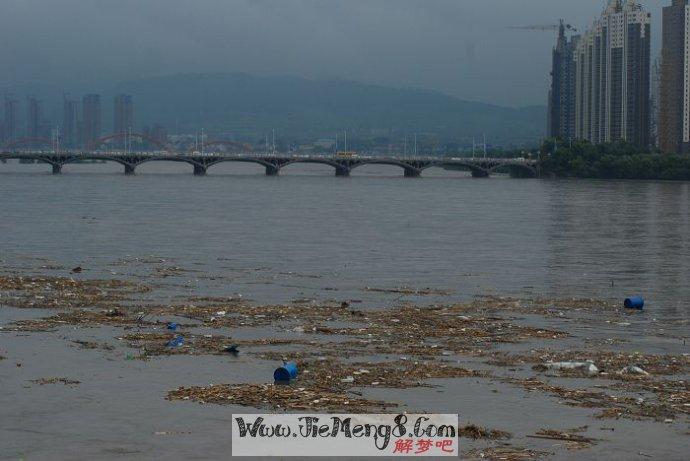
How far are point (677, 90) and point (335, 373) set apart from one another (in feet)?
617

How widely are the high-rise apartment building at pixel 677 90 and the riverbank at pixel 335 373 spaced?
554 feet

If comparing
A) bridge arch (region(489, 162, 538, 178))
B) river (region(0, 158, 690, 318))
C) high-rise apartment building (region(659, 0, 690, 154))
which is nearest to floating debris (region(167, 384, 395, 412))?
river (region(0, 158, 690, 318))

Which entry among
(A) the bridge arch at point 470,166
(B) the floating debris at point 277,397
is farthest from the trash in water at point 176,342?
(A) the bridge arch at point 470,166

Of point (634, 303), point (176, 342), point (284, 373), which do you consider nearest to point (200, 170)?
point (634, 303)

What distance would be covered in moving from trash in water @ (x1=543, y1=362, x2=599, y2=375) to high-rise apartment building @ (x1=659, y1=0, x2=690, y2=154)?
173m

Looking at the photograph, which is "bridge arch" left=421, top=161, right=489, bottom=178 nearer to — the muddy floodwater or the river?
the river

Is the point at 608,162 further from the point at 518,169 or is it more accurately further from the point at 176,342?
the point at 176,342

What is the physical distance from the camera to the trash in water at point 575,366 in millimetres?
14956

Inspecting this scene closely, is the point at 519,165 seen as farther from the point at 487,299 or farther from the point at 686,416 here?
the point at 686,416

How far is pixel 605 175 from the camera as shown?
505ft

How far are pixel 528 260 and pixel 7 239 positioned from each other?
17037mm

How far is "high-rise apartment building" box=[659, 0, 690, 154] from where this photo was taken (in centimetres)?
18562

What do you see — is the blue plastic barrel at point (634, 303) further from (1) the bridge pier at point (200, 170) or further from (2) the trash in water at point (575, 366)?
(1) the bridge pier at point (200, 170)

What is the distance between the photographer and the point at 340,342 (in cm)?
1716
